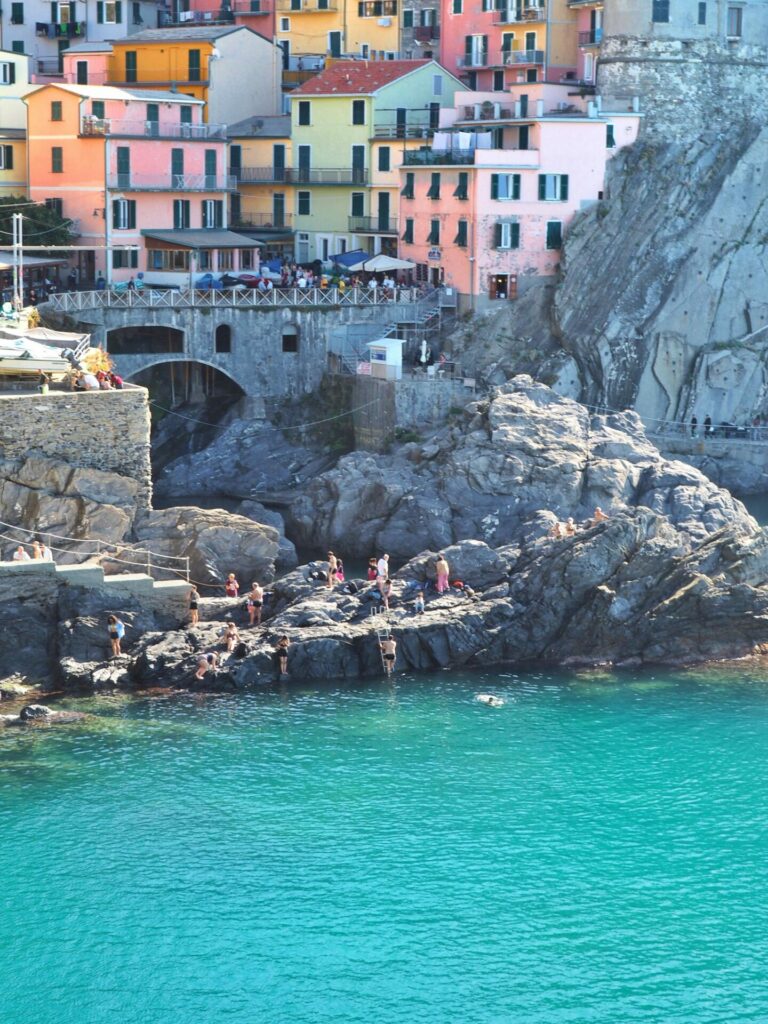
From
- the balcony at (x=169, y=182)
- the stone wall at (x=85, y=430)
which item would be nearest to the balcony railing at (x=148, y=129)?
the balcony at (x=169, y=182)

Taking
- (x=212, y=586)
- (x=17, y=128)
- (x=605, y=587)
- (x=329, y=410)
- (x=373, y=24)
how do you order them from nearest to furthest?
(x=605, y=587)
(x=212, y=586)
(x=329, y=410)
(x=17, y=128)
(x=373, y=24)

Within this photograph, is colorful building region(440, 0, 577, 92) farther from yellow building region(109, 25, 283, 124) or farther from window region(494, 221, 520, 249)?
window region(494, 221, 520, 249)

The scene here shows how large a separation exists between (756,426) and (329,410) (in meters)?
15.9

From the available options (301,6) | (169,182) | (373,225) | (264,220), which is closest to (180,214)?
(169,182)

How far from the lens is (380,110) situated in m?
77.6

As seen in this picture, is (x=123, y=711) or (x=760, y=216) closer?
(x=123, y=711)

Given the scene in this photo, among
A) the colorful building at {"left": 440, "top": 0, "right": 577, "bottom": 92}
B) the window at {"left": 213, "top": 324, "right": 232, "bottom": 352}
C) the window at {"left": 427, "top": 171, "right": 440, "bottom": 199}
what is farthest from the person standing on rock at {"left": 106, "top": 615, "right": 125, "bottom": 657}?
the colorful building at {"left": 440, "top": 0, "right": 577, "bottom": 92}

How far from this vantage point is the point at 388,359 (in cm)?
6794

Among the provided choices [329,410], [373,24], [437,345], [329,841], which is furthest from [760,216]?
[329,841]

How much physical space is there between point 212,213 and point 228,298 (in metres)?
7.24

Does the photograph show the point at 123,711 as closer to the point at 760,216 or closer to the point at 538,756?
the point at 538,756

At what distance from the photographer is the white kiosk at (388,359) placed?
222 ft

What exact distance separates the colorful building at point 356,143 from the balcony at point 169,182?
3.84 meters

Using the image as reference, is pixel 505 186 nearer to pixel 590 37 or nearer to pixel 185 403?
pixel 590 37
